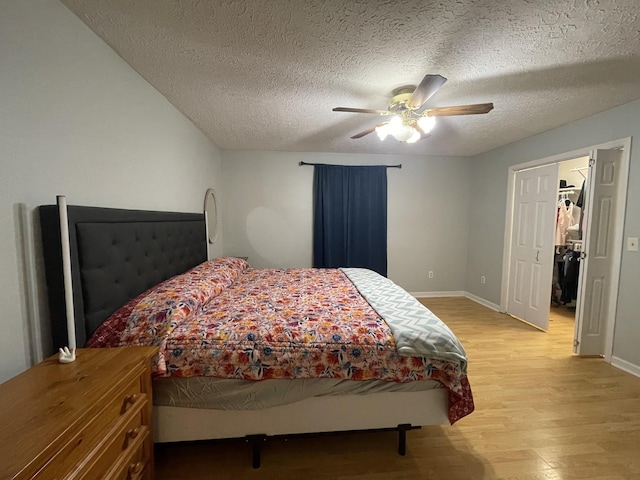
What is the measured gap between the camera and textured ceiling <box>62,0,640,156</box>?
52.4 inches

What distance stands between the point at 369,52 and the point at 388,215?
9.53 ft

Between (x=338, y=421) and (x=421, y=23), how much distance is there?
2.15 m

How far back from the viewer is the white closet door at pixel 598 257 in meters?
2.47

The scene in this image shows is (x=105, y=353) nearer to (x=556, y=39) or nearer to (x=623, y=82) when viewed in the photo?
(x=556, y=39)

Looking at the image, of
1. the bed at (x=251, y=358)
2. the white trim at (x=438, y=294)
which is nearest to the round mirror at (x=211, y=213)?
the bed at (x=251, y=358)

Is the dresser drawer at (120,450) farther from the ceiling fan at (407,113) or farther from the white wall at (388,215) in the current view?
the white wall at (388,215)

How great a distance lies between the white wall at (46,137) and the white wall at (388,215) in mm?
2151

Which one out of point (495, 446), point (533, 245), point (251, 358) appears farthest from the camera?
point (533, 245)

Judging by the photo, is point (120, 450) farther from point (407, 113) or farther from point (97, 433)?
point (407, 113)

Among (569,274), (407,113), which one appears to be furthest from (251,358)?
(569,274)

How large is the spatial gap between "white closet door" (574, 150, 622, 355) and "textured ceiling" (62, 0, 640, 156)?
0.58 meters

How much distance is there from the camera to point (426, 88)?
164 centimetres

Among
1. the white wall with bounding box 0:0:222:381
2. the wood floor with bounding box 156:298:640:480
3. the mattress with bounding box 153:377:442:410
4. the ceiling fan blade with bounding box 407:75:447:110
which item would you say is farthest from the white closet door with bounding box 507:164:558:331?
the white wall with bounding box 0:0:222:381

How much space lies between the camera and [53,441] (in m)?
0.70
